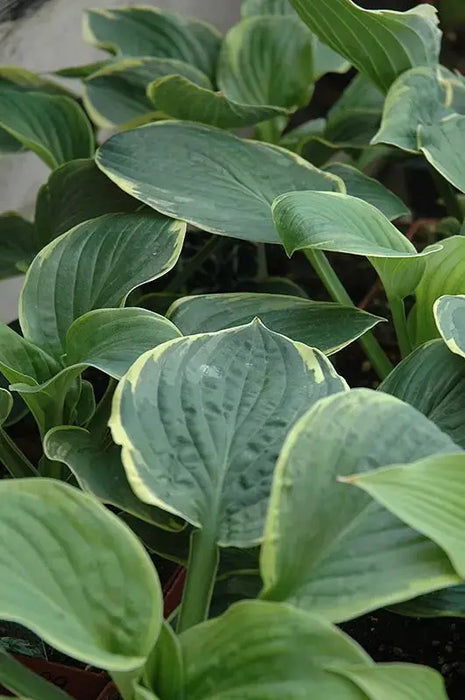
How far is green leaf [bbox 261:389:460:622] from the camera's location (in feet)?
1.18

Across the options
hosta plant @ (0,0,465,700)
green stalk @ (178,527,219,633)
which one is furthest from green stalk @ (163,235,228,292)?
green stalk @ (178,527,219,633)

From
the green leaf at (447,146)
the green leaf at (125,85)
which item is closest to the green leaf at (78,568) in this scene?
the green leaf at (447,146)

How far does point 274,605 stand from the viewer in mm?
335

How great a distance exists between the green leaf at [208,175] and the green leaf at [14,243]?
0.14 m

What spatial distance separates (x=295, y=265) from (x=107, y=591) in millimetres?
747

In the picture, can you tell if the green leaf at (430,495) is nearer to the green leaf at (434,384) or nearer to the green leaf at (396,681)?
the green leaf at (396,681)

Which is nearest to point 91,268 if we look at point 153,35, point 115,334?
point 115,334

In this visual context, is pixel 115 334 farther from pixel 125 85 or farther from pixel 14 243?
pixel 125 85

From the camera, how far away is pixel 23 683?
1.26 ft

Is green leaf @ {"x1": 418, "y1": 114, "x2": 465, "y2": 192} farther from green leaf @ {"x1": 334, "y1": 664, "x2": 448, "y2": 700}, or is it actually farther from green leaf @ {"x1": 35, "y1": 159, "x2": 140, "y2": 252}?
green leaf @ {"x1": 334, "y1": 664, "x2": 448, "y2": 700}

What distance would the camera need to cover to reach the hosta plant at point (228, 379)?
1.16ft

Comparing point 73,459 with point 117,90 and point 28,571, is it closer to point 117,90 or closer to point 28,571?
point 28,571

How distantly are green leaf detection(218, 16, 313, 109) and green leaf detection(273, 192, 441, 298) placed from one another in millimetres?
333

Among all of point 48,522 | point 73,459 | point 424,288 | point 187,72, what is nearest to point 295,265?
point 187,72
